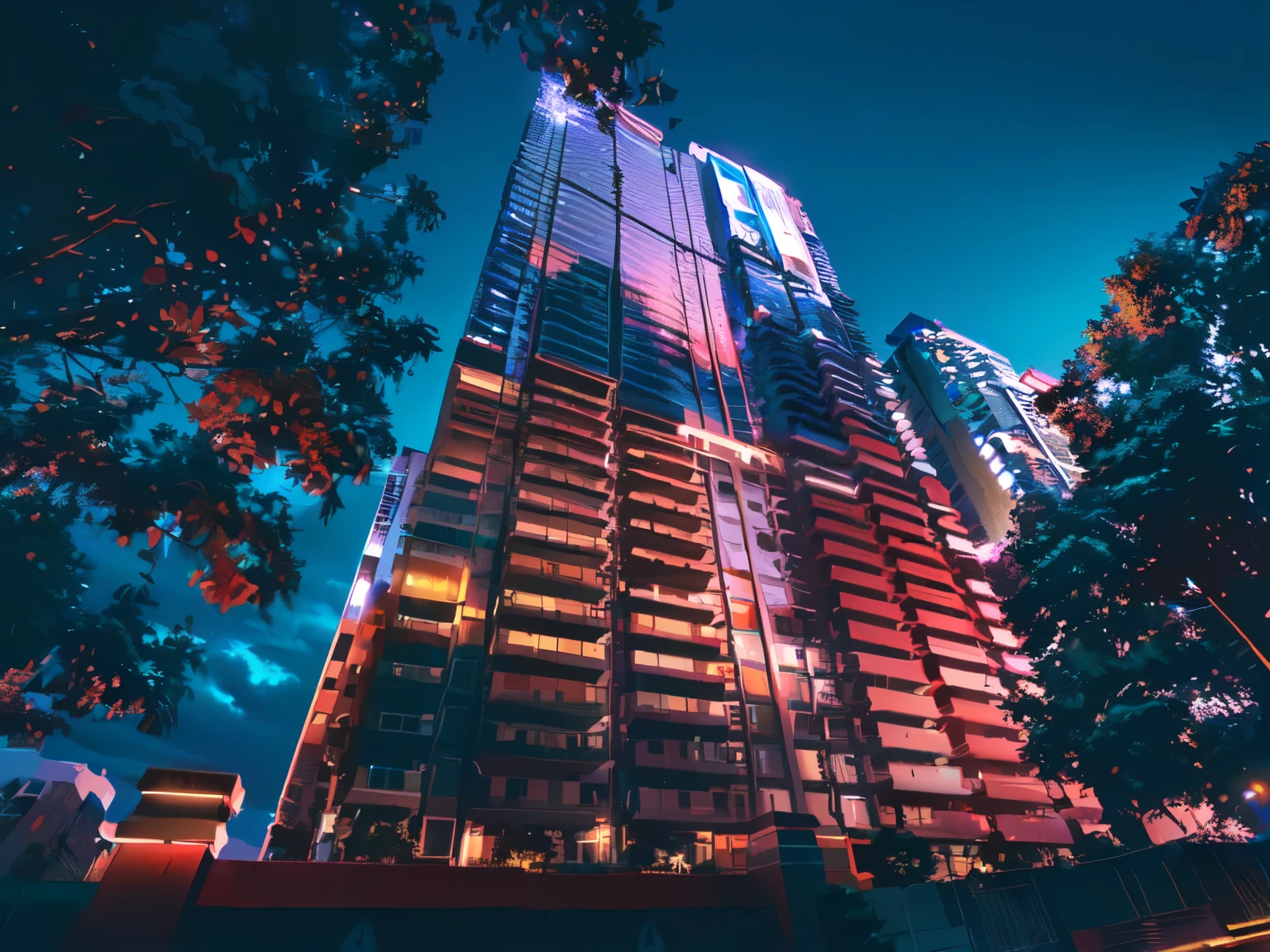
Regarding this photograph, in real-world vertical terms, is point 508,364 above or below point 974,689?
above

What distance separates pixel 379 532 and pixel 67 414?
30.0 m

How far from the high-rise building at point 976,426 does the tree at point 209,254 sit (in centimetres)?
5486

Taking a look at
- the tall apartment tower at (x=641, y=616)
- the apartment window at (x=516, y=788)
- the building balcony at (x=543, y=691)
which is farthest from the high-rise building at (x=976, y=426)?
the apartment window at (x=516, y=788)

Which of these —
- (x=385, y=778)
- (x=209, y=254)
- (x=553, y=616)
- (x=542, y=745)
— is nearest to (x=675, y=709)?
(x=542, y=745)

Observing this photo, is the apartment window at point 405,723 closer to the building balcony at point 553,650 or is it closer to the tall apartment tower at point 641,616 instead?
the tall apartment tower at point 641,616

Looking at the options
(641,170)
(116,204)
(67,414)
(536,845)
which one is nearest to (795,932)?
(67,414)

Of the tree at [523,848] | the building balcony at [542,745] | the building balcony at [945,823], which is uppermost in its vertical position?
the building balcony at [542,745]

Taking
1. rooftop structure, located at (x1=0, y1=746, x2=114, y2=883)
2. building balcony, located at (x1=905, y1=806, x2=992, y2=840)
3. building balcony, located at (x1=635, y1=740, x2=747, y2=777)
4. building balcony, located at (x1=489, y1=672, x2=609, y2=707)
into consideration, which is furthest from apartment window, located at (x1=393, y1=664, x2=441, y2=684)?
building balcony, located at (x1=905, y1=806, x2=992, y2=840)

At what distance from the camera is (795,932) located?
343 inches

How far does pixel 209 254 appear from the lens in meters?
7.33

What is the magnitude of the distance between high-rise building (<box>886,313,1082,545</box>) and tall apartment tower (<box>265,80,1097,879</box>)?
8.33 metres

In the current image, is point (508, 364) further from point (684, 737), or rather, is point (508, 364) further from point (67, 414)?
point (67, 414)

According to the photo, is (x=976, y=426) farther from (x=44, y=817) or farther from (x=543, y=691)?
(x=44, y=817)

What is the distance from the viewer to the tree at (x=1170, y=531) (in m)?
13.5
